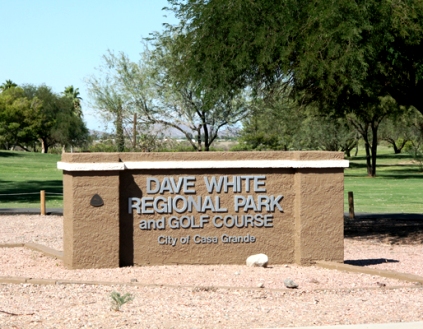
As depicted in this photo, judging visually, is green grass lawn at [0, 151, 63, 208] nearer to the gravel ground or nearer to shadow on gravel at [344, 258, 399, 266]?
shadow on gravel at [344, 258, 399, 266]

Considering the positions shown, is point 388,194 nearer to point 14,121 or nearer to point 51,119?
point 14,121

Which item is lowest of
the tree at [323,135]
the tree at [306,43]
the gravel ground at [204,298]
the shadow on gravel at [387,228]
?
the shadow on gravel at [387,228]

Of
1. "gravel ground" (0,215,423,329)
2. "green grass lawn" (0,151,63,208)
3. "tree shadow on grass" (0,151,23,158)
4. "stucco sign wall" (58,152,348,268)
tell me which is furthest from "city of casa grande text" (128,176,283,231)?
"tree shadow on grass" (0,151,23,158)

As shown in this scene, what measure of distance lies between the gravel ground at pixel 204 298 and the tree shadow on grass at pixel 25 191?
2135 centimetres

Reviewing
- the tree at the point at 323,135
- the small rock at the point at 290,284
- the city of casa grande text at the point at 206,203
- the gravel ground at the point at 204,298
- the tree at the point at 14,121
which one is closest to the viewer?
the gravel ground at the point at 204,298

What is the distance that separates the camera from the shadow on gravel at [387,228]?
20.6m

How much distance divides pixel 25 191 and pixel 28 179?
41.7ft

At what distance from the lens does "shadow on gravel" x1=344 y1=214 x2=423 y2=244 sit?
2060 centimetres

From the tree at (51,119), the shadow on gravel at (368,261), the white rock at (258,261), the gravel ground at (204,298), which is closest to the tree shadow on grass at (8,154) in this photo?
the tree at (51,119)

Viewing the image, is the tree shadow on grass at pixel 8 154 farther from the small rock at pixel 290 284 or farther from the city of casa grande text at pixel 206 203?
the small rock at pixel 290 284

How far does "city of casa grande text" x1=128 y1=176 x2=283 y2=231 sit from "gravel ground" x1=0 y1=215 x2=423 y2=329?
823 mm

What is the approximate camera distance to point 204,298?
10.3 meters

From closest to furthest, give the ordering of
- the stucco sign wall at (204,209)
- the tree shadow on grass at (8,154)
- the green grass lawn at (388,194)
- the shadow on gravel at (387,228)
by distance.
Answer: the stucco sign wall at (204,209)
the shadow on gravel at (387,228)
the green grass lawn at (388,194)
the tree shadow on grass at (8,154)

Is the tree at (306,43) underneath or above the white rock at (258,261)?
above
